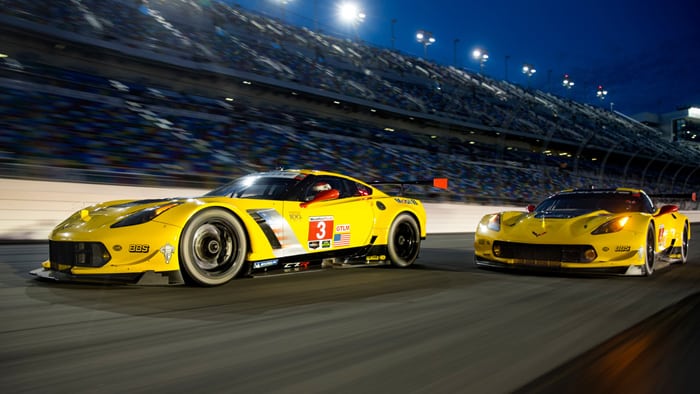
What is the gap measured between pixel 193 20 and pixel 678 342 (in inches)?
931

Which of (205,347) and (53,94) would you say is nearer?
(205,347)

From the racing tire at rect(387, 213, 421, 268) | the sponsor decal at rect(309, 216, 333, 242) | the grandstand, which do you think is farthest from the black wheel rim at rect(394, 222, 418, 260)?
the grandstand

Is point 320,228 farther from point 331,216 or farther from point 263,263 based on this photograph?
point 263,263

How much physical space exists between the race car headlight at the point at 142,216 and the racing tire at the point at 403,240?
2.97 metres

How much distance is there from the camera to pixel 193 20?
23.5 meters

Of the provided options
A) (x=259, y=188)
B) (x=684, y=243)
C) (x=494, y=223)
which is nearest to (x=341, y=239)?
(x=259, y=188)

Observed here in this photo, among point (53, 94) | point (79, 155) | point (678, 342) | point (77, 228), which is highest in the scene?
point (53, 94)

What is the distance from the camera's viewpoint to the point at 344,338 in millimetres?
3088

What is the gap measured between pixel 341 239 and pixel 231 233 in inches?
55.0

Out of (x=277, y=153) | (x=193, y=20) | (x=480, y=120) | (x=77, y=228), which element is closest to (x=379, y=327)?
(x=77, y=228)

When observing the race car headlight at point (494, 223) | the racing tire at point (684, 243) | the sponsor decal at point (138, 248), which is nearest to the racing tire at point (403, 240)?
the race car headlight at point (494, 223)

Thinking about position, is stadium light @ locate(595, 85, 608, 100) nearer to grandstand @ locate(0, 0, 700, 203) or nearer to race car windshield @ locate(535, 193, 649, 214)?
grandstand @ locate(0, 0, 700, 203)

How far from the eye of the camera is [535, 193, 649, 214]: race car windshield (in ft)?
22.4

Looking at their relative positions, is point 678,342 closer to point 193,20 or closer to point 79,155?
point 79,155
